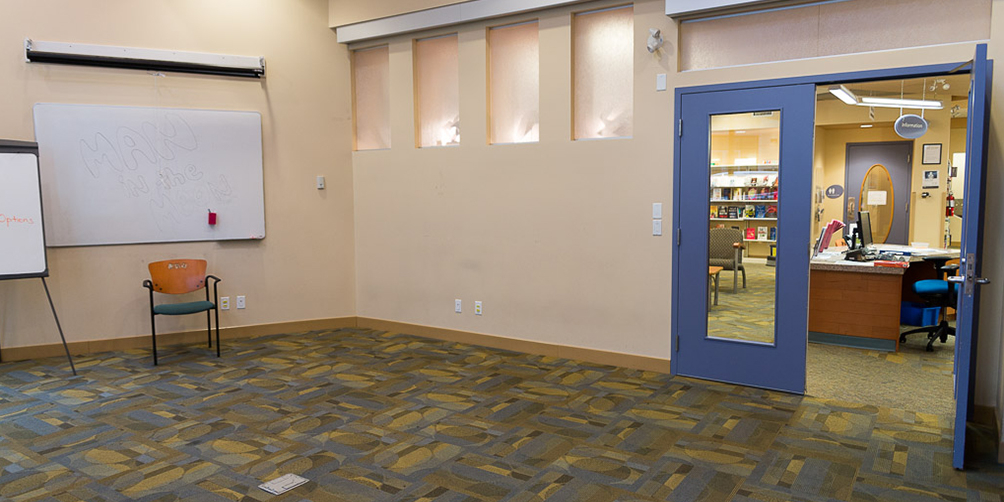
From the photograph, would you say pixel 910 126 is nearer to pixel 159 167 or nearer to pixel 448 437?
pixel 448 437

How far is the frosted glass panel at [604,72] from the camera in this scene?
17.0 feet

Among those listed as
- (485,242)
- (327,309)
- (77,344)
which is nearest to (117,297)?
(77,344)

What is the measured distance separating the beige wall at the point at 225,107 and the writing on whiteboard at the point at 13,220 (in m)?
0.68

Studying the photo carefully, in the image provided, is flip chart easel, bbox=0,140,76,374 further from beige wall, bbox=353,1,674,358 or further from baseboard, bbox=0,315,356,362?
beige wall, bbox=353,1,674,358

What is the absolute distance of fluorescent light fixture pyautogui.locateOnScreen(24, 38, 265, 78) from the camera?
5.49 m

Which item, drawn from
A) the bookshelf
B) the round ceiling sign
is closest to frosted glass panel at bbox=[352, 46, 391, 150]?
the bookshelf

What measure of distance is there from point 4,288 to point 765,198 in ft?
20.2

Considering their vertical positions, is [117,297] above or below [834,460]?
above

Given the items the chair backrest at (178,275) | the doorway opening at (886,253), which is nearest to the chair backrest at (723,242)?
the doorway opening at (886,253)

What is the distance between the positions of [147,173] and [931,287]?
717 centimetres

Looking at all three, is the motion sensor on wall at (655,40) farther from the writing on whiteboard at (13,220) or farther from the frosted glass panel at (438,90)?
the writing on whiteboard at (13,220)

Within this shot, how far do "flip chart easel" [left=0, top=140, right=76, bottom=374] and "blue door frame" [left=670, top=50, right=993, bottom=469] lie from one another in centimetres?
477

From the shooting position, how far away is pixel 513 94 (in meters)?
5.83

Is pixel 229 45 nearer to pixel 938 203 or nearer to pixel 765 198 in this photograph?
pixel 765 198
